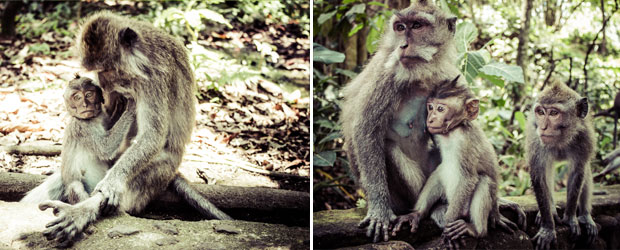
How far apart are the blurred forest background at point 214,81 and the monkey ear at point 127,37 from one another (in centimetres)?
24

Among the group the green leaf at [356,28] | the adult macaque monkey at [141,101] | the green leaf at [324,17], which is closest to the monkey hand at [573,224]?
the green leaf at [356,28]

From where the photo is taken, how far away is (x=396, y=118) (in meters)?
2.74

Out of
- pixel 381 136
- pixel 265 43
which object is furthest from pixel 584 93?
pixel 265 43

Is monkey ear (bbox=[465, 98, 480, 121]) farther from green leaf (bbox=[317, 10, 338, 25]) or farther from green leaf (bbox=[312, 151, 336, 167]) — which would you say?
green leaf (bbox=[317, 10, 338, 25])

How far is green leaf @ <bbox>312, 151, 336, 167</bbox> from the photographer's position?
306 cm

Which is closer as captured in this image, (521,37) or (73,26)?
(73,26)

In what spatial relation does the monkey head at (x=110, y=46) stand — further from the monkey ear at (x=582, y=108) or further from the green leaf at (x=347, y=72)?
the monkey ear at (x=582, y=108)

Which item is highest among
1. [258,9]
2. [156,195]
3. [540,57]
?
[258,9]

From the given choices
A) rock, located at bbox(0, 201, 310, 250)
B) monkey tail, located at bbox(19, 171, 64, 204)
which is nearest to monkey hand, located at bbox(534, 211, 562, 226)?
rock, located at bbox(0, 201, 310, 250)

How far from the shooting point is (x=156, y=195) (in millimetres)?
2764

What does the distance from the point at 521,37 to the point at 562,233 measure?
1.15 m

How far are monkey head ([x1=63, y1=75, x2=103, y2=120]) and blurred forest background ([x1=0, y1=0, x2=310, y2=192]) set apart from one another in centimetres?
8

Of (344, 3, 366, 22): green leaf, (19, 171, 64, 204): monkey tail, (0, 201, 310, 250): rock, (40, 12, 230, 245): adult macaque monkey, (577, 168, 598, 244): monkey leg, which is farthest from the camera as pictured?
(344, 3, 366, 22): green leaf

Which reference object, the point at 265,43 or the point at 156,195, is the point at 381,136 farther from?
the point at 156,195
